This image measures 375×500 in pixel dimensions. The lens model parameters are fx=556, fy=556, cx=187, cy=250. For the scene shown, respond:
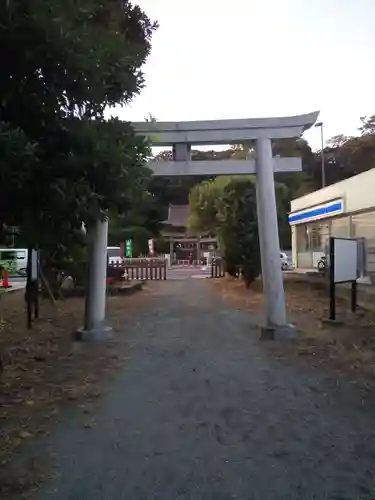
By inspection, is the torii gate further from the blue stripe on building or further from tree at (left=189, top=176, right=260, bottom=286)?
the blue stripe on building

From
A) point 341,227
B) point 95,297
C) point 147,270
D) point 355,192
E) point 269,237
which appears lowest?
point 95,297

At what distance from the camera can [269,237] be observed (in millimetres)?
9117

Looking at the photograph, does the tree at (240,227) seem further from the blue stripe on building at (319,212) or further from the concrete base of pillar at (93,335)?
the concrete base of pillar at (93,335)

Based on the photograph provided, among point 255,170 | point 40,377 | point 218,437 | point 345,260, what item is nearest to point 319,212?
point 345,260

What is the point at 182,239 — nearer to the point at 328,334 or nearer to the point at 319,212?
the point at 319,212

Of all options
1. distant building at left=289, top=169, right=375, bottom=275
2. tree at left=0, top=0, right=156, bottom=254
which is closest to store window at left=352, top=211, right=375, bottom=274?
distant building at left=289, top=169, right=375, bottom=275

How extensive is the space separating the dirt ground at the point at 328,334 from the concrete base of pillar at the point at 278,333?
0.50 feet

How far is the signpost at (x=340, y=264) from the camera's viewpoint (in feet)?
33.3

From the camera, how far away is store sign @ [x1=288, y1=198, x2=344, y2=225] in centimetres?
2145

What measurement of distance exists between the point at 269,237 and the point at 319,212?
1612cm

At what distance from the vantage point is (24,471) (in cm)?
384

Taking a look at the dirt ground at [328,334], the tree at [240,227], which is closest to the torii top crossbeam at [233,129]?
the dirt ground at [328,334]

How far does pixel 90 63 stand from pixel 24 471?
2.94 metres

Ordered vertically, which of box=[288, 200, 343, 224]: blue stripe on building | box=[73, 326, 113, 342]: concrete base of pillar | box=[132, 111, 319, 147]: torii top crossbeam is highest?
box=[288, 200, 343, 224]: blue stripe on building
